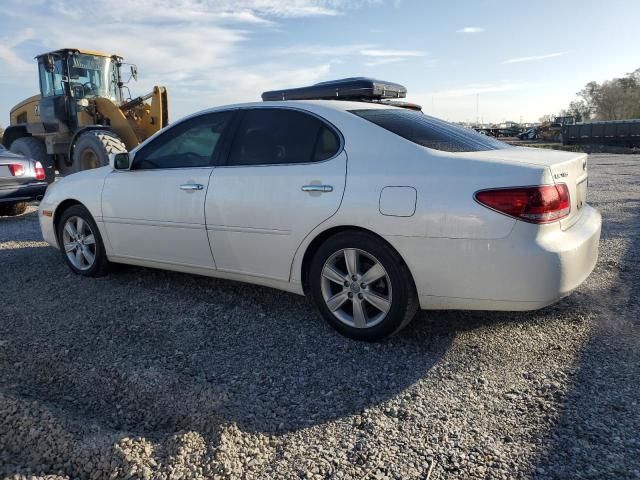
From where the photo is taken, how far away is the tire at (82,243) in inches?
196

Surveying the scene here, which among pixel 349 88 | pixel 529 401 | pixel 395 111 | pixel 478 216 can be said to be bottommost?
pixel 529 401

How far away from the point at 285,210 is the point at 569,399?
2028mm

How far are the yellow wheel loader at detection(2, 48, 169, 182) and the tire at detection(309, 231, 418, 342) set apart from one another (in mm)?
8237

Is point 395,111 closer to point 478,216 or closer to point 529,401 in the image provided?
point 478,216

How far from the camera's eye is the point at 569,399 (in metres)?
2.77

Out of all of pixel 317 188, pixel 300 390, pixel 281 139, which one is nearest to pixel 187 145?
pixel 281 139

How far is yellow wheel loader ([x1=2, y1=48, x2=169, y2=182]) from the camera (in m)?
10.9

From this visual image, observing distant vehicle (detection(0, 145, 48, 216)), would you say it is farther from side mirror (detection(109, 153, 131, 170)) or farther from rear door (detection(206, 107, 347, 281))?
rear door (detection(206, 107, 347, 281))

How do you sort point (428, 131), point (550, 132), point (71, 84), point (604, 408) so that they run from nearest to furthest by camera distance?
point (604, 408) < point (428, 131) < point (71, 84) < point (550, 132)

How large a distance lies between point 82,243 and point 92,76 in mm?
8008

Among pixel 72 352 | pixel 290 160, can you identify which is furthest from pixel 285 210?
pixel 72 352

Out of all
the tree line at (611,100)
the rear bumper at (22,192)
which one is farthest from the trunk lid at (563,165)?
the tree line at (611,100)

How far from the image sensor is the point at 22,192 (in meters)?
8.70

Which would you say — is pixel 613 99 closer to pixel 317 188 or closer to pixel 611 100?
pixel 611 100
